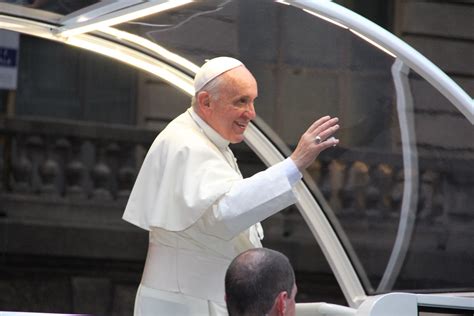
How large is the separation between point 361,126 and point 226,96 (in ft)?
21.8

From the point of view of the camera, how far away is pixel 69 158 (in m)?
15.9

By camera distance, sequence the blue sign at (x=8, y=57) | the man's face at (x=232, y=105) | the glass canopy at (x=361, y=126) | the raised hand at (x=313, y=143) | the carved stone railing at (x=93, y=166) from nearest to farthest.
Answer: the raised hand at (x=313, y=143)
the man's face at (x=232, y=105)
the glass canopy at (x=361, y=126)
the blue sign at (x=8, y=57)
the carved stone railing at (x=93, y=166)

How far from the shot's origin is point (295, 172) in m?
5.94

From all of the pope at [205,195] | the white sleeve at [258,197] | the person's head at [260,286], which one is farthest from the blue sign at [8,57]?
the person's head at [260,286]

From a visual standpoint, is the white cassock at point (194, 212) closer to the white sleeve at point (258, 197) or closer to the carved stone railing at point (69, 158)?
the white sleeve at point (258, 197)

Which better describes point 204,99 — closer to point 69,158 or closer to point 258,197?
point 258,197

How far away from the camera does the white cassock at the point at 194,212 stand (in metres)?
5.94

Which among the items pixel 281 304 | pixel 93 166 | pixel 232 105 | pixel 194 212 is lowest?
pixel 281 304

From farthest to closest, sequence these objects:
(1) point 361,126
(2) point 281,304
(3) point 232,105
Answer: (1) point 361,126
(3) point 232,105
(2) point 281,304

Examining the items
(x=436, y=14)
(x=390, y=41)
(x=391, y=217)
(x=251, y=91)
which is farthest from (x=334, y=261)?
(x=436, y=14)

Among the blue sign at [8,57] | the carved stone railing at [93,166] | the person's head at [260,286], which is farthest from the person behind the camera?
Result: the carved stone railing at [93,166]

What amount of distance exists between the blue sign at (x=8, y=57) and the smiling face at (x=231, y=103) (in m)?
8.89

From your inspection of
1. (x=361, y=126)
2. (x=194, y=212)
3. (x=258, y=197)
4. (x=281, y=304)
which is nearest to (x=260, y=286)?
(x=281, y=304)

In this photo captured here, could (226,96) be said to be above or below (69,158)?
above
